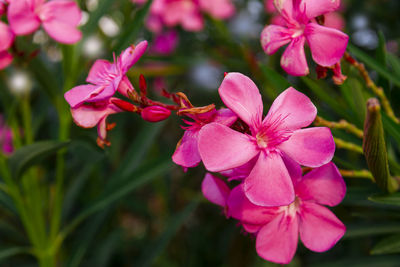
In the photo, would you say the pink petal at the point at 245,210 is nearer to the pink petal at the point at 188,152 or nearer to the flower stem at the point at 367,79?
the pink petal at the point at 188,152

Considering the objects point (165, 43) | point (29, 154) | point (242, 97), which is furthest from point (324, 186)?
point (165, 43)

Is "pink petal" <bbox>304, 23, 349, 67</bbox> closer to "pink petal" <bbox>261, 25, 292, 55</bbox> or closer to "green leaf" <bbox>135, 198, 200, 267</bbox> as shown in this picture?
"pink petal" <bbox>261, 25, 292, 55</bbox>

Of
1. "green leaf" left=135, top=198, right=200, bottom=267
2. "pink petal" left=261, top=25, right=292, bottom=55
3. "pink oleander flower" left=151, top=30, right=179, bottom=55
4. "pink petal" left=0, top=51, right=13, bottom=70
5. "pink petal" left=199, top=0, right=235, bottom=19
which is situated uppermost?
"pink petal" left=261, top=25, right=292, bottom=55

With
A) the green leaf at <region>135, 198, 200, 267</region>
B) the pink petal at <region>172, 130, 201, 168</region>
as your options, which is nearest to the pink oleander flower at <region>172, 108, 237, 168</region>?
the pink petal at <region>172, 130, 201, 168</region>

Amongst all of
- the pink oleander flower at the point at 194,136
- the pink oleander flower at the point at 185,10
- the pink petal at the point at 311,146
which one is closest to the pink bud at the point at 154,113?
the pink oleander flower at the point at 194,136

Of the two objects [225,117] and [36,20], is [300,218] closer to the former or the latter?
[225,117]

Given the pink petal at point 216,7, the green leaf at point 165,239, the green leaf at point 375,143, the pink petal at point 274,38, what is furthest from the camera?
the pink petal at point 216,7
